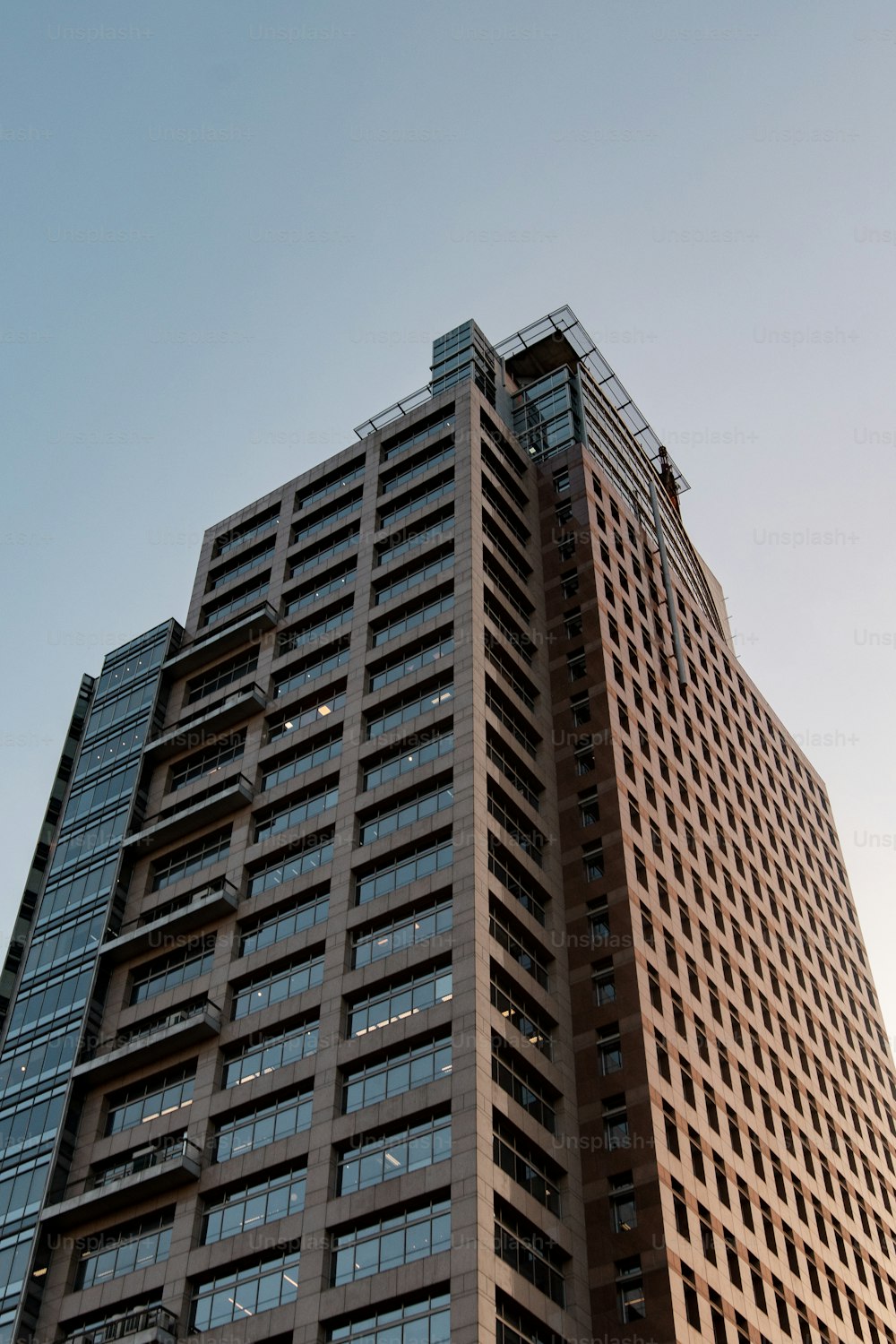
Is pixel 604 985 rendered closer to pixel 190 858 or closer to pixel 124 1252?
pixel 124 1252

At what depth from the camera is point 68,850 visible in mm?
86812

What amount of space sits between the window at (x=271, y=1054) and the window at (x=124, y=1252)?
21.4 ft

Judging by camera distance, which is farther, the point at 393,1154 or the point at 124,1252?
the point at 124,1252

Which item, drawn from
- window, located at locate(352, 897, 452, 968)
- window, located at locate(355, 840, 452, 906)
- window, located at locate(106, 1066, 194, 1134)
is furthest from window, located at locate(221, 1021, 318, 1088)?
window, located at locate(355, 840, 452, 906)

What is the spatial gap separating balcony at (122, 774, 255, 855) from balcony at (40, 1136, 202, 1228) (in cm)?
1909

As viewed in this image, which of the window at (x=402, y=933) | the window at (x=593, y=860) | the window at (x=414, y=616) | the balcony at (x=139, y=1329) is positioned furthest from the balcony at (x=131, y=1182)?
the window at (x=414, y=616)

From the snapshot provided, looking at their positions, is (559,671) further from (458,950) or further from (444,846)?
(458,950)

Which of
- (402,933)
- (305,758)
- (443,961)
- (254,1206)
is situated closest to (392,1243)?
(254,1206)

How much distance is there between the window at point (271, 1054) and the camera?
6706 cm

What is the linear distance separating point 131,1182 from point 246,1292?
27.4 feet

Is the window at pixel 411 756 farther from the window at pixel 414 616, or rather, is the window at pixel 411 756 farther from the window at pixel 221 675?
the window at pixel 221 675

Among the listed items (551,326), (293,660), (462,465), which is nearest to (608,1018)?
(293,660)

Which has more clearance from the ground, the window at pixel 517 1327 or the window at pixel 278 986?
the window at pixel 278 986

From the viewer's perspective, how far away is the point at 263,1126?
6562 centimetres
